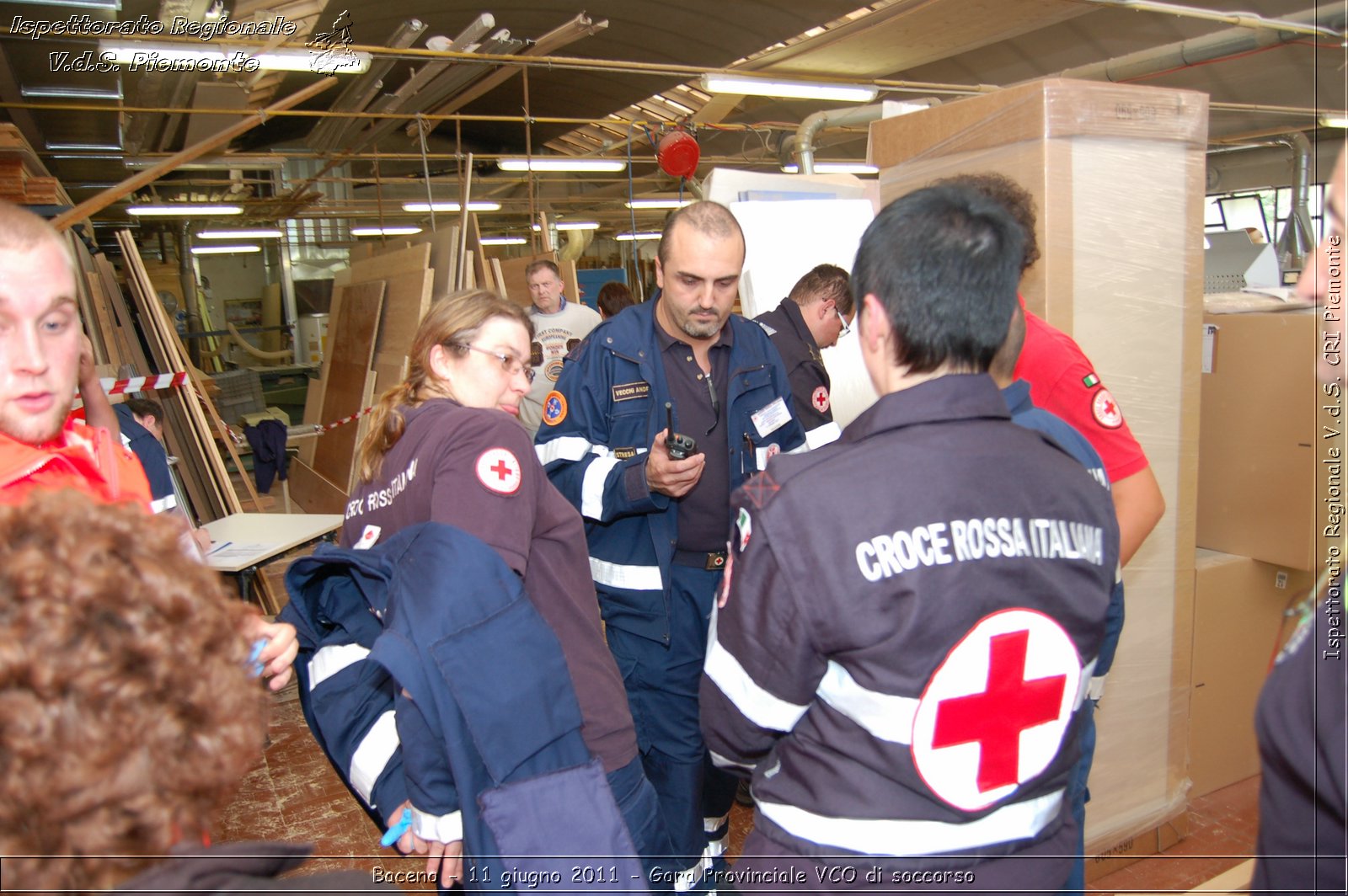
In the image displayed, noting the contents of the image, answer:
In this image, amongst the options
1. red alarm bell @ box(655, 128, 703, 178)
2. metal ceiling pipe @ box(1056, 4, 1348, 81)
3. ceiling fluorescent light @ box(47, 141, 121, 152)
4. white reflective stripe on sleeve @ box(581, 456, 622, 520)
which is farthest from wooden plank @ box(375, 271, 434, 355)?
metal ceiling pipe @ box(1056, 4, 1348, 81)

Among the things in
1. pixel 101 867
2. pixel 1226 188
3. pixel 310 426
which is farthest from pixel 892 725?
pixel 1226 188

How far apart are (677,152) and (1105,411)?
13.9ft

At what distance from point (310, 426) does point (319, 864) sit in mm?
6035

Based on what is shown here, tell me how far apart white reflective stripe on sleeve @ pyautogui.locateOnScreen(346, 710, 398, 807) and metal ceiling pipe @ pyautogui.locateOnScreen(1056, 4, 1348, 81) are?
233 inches

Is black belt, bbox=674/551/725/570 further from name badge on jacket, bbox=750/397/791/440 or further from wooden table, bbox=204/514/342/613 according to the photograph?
wooden table, bbox=204/514/342/613

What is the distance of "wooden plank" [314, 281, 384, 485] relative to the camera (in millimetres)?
6957

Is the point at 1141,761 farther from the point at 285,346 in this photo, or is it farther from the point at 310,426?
the point at 285,346

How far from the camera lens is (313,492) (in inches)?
313

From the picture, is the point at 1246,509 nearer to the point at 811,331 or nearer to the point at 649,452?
the point at 811,331

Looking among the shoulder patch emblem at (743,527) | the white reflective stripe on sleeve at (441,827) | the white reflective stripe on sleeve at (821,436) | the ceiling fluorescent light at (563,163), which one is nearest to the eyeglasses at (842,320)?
the white reflective stripe on sleeve at (821,436)

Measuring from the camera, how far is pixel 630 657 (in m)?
2.54

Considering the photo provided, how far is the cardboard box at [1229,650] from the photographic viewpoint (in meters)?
3.08

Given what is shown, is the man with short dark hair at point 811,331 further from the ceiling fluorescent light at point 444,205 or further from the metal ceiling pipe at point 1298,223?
the ceiling fluorescent light at point 444,205

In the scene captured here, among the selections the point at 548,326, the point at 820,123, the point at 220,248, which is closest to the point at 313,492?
the point at 548,326
